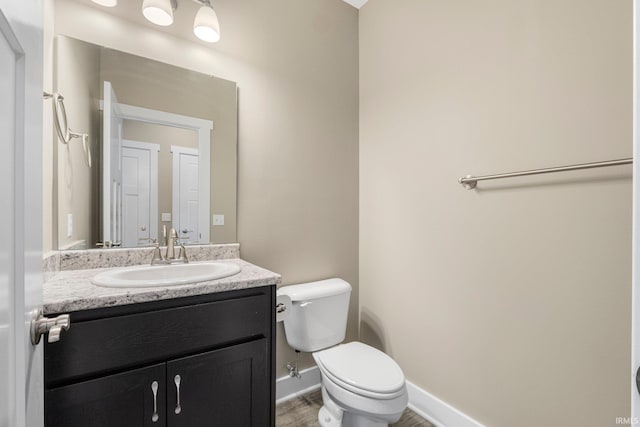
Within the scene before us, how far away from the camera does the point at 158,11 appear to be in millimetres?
1356

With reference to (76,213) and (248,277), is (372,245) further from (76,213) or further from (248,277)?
(76,213)

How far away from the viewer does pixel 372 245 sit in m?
2.00

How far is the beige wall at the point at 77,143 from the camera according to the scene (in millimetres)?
1194

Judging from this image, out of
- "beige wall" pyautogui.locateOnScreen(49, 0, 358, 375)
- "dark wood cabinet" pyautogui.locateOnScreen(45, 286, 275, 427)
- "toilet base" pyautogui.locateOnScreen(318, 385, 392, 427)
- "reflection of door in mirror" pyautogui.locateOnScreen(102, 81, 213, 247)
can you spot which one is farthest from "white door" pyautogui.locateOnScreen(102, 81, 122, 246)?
"toilet base" pyautogui.locateOnScreen(318, 385, 392, 427)

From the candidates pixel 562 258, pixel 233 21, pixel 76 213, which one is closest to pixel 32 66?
pixel 76 213

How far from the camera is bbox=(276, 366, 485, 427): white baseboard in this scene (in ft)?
4.87

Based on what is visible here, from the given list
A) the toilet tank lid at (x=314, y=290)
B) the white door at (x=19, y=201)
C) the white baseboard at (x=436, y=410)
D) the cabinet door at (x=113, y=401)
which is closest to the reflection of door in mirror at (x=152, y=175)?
the toilet tank lid at (x=314, y=290)

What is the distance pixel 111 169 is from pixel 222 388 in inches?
41.9

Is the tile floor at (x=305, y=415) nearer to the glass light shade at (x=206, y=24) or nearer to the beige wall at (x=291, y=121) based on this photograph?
the beige wall at (x=291, y=121)

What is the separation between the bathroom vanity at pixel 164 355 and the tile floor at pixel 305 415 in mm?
508

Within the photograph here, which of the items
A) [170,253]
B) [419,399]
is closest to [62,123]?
[170,253]

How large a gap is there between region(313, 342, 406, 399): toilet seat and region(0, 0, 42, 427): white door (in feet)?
3.37

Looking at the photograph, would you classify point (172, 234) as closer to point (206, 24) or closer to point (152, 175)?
point (152, 175)

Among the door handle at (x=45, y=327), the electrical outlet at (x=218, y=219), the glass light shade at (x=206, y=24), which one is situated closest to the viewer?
the door handle at (x=45, y=327)
